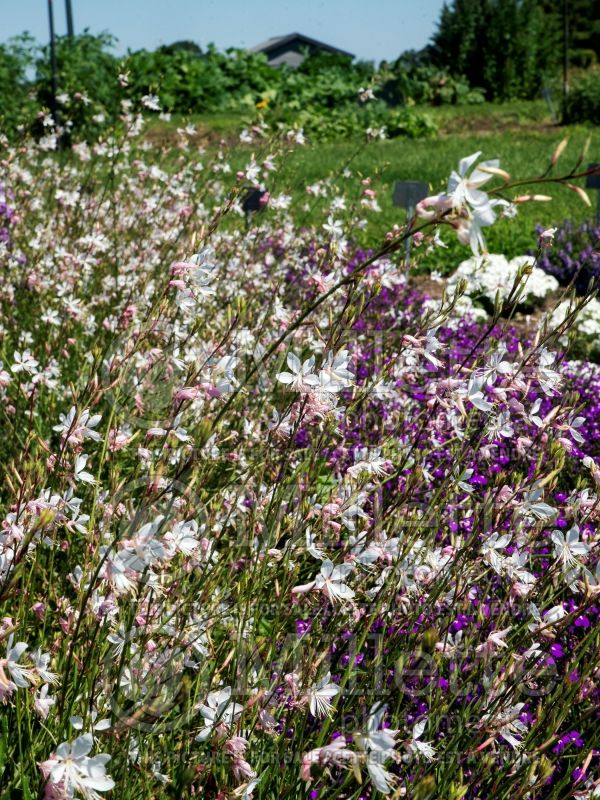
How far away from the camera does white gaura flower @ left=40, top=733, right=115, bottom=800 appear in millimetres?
1165

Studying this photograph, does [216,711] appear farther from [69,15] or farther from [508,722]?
[69,15]

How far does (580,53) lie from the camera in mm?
39094

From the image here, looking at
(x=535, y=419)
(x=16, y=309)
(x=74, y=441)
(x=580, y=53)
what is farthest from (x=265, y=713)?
(x=580, y=53)

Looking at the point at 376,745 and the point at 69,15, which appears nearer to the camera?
the point at 376,745

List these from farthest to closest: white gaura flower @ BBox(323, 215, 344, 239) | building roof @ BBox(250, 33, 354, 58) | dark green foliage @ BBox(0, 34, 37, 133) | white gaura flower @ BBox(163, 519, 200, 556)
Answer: building roof @ BBox(250, 33, 354, 58), dark green foliage @ BBox(0, 34, 37, 133), white gaura flower @ BBox(323, 215, 344, 239), white gaura flower @ BBox(163, 519, 200, 556)

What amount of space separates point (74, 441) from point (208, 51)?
2706 cm

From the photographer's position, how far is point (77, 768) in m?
1.19

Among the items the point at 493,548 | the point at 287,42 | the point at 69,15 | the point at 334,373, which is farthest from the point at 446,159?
the point at 287,42

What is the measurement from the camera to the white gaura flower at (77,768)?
45.9 inches

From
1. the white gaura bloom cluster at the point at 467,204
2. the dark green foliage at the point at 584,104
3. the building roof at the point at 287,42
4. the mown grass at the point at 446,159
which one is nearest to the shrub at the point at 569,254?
the mown grass at the point at 446,159

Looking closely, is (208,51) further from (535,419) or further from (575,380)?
(535,419)

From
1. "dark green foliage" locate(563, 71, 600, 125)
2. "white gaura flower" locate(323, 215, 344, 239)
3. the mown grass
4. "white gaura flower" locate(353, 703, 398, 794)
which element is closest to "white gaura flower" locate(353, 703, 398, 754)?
"white gaura flower" locate(353, 703, 398, 794)

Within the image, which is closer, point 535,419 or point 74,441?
point 74,441

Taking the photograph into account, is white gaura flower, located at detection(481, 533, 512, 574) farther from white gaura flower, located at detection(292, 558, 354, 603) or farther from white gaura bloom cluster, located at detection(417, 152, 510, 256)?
white gaura bloom cluster, located at detection(417, 152, 510, 256)
